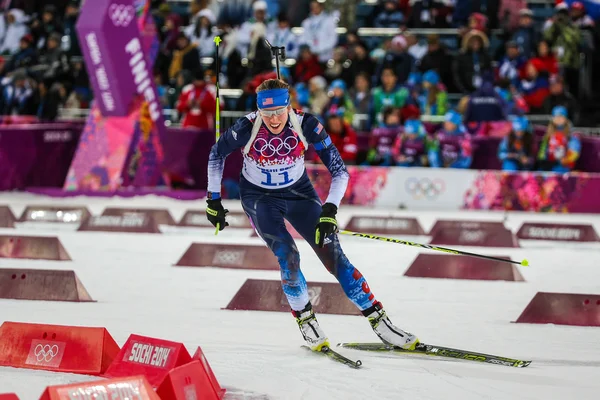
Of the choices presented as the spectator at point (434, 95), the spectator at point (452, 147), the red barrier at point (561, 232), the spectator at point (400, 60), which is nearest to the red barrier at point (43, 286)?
the red barrier at point (561, 232)

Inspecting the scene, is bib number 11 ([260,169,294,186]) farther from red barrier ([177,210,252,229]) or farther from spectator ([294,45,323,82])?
spectator ([294,45,323,82])

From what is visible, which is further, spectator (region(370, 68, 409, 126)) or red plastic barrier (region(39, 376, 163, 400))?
spectator (region(370, 68, 409, 126))

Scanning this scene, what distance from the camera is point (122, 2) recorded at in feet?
52.6

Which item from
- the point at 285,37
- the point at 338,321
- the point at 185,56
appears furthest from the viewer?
the point at 185,56

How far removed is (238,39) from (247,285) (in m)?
11.6

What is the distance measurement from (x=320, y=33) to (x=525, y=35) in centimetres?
370

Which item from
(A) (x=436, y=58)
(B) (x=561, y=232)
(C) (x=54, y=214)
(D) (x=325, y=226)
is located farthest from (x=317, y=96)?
(D) (x=325, y=226)

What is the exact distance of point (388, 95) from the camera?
17.7 m

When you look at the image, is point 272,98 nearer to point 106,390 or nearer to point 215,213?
point 215,213

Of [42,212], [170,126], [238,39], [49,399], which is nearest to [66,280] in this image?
[49,399]

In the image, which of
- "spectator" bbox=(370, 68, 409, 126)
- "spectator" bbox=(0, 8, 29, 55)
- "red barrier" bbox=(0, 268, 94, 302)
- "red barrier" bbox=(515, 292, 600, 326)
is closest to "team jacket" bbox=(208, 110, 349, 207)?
"red barrier" bbox=(515, 292, 600, 326)

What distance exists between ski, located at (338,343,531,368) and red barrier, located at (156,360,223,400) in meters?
1.76

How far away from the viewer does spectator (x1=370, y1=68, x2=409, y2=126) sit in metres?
17.6

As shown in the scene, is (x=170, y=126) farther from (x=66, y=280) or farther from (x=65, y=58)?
(x=66, y=280)
